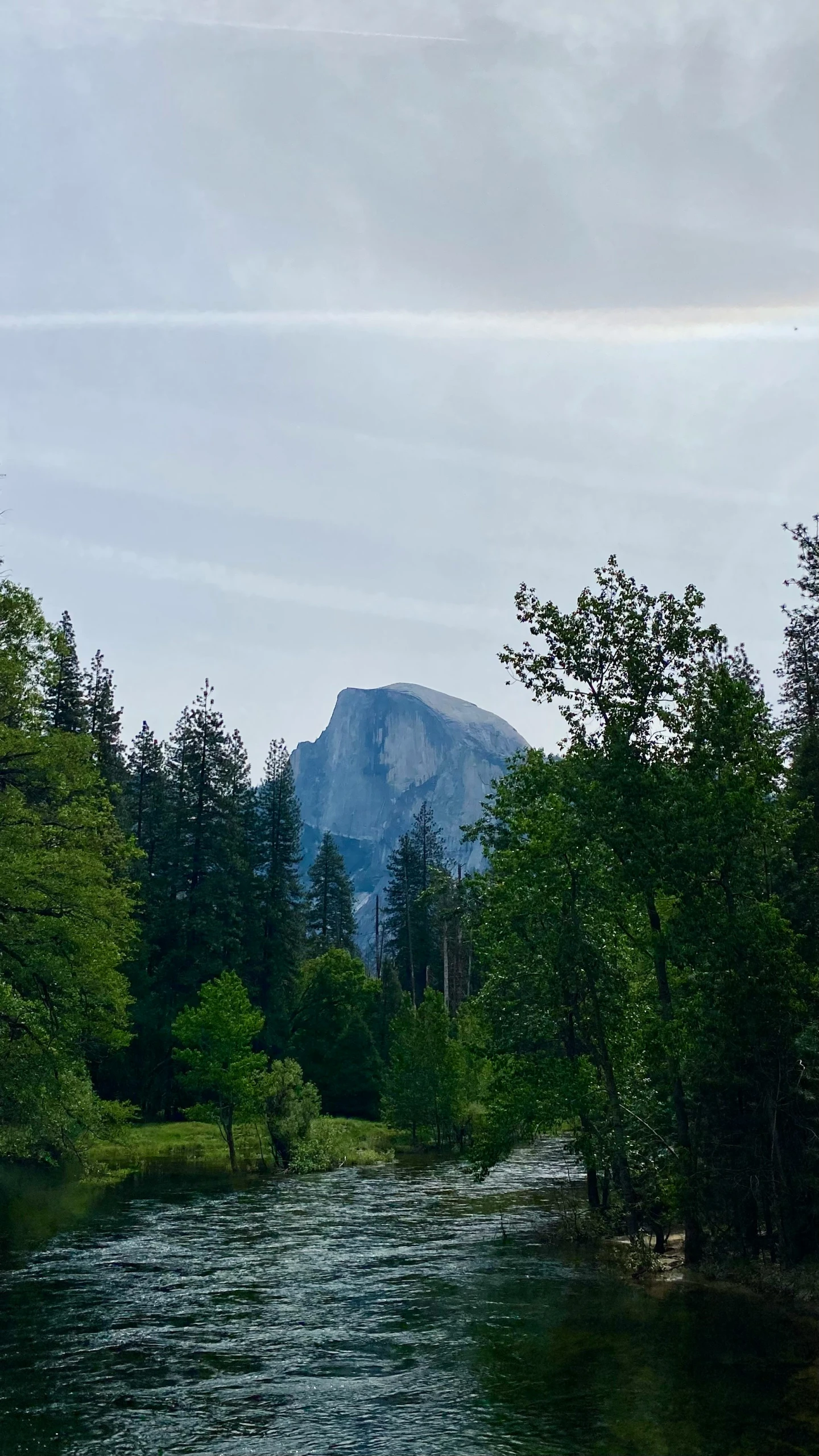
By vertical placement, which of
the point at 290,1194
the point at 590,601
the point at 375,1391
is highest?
the point at 590,601

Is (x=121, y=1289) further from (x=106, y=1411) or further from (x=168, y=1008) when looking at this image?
(x=168, y=1008)

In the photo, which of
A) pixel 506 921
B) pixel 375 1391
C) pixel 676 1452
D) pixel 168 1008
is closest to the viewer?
pixel 676 1452

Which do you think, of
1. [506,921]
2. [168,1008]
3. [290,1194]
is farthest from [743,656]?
[168,1008]

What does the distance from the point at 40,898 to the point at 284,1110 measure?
28874 millimetres

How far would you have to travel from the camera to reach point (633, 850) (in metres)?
26.7

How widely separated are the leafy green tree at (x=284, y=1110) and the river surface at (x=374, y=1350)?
58.8 feet

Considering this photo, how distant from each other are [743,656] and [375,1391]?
34304 millimetres

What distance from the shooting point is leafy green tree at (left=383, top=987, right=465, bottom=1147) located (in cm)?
6019

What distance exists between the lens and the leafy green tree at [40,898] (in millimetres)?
27141

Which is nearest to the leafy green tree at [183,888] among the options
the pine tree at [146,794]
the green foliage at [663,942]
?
the pine tree at [146,794]

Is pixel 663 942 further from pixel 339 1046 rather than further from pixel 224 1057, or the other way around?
pixel 339 1046

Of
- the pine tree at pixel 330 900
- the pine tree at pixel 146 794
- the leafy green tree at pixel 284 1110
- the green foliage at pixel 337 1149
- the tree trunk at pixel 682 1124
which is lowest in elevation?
the green foliage at pixel 337 1149

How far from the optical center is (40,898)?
1063 inches

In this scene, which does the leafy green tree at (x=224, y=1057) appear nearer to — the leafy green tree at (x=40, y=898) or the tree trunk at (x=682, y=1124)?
the leafy green tree at (x=40, y=898)
